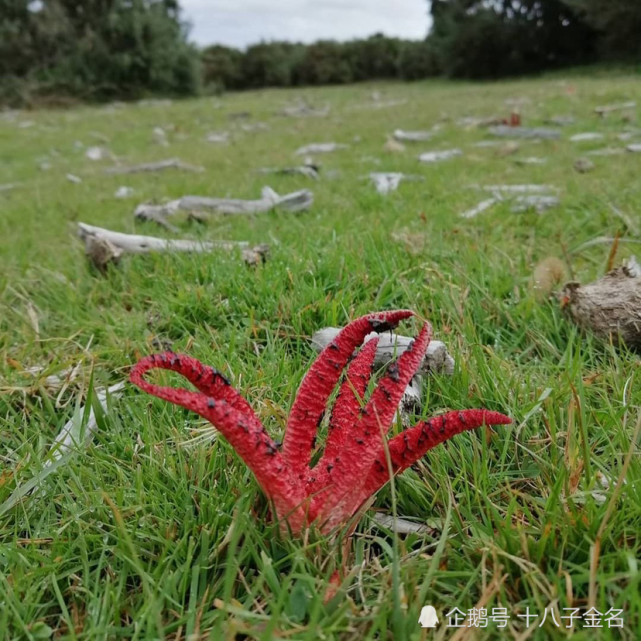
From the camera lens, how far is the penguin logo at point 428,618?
3.77 ft

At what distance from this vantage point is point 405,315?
4.62 ft

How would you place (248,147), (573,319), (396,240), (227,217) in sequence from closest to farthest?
(573,319) < (396,240) < (227,217) < (248,147)

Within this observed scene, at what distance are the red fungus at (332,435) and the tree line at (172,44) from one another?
3018 centimetres

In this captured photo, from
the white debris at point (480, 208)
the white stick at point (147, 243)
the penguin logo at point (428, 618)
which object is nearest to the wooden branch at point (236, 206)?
the white stick at point (147, 243)

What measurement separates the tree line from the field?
1100 inches

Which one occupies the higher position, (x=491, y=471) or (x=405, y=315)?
(x=405, y=315)

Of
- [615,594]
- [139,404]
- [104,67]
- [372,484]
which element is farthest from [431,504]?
[104,67]

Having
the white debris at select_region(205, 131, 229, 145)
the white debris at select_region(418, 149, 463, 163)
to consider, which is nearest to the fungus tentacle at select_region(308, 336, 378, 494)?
the white debris at select_region(418, 149, 463, 163)

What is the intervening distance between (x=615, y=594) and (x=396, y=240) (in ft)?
8.07

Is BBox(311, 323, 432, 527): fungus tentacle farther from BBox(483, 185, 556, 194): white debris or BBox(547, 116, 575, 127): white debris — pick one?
BBox(547, 116, 575, 127): white debris

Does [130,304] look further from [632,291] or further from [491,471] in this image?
[632,291]

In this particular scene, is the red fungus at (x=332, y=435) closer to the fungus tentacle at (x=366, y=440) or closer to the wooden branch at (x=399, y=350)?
the fungus tentacle at (x=366, y=440)

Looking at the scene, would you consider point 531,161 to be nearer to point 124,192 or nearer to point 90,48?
point 124,192

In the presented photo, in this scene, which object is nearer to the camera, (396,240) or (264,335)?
(264,335)
